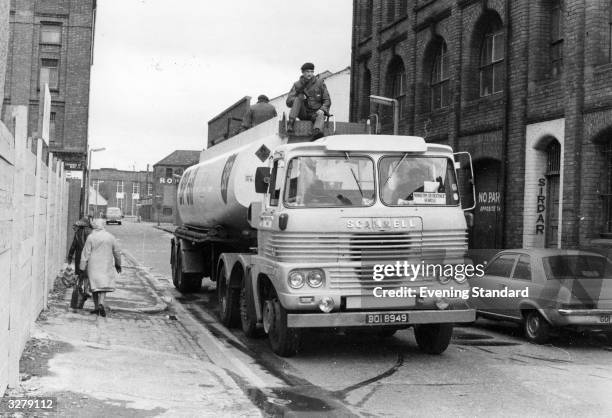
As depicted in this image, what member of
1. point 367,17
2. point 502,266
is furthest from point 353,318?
point 367,17

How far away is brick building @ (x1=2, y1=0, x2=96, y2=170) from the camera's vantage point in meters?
47.2

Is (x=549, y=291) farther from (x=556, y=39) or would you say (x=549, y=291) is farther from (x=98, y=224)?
(x=556, y=39)

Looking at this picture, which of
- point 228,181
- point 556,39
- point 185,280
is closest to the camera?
point 228,181

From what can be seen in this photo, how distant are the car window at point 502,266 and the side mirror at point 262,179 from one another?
430cm

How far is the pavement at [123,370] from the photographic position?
248 inches

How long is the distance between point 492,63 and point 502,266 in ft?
28.9

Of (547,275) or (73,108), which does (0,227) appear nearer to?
(547,275)

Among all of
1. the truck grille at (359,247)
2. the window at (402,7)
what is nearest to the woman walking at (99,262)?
the truck grille at (359,247)

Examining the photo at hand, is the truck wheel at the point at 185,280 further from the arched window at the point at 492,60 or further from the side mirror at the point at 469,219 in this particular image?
the arched window at the point at 492,60

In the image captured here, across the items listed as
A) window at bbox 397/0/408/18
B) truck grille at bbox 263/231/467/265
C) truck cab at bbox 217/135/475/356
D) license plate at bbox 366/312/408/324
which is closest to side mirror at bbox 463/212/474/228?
truck cab at bbox 217/135/475/356

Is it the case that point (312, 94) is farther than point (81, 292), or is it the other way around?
point (81, 292)

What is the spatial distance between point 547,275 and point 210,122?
39.8m

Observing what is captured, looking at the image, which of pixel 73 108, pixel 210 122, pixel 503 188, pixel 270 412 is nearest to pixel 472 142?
pixel 503 188

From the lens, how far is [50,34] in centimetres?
4784
